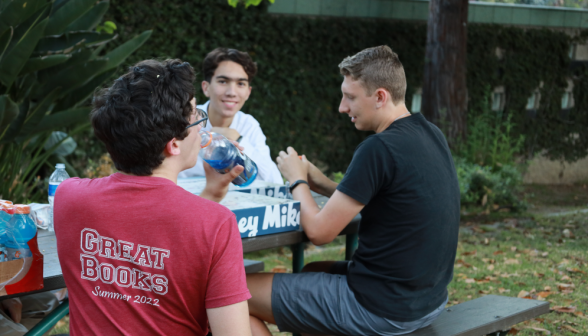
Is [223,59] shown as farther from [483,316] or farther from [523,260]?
[523,260]

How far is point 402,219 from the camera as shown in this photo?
7.39ft

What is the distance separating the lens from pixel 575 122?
36.1 feet

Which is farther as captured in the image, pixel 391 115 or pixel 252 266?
pixel 252 266

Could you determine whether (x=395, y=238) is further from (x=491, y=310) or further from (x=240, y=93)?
(x=240, y=93)

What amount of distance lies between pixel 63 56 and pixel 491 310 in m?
3.17

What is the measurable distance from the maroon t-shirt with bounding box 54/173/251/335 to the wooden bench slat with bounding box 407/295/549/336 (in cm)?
116

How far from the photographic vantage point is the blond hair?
7.96 ft

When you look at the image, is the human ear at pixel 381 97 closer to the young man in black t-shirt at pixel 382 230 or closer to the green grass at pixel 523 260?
the young man in black t-shirt at pixel 382 230

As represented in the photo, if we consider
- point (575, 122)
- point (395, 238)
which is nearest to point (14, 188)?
point (395, 238)

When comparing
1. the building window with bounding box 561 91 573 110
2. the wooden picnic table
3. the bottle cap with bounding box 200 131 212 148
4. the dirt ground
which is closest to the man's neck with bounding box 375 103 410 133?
the wooden picnic table

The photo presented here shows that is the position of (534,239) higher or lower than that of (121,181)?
lower

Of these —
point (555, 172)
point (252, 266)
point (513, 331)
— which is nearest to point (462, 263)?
point (513, 331)

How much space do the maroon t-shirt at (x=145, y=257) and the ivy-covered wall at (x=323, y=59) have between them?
558 centimetres

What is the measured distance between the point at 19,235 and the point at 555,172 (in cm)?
1061
